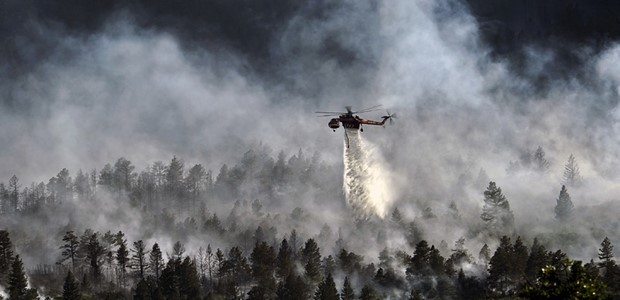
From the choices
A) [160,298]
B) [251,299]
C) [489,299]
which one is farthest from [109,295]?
[489,299]

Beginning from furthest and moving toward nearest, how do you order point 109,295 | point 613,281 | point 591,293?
1. point 109,295
2. point 613,281
3. point 591,293

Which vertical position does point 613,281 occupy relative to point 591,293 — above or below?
above

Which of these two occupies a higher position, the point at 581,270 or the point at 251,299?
the point at 251,299

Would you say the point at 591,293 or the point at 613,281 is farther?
the point at 613,281

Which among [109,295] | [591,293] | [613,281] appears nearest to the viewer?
[591,293]

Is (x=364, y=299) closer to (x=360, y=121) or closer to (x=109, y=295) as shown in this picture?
(x=360, y=121)

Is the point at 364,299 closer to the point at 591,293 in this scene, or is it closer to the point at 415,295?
the point at 415,295

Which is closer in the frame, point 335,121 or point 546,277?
point 546,277

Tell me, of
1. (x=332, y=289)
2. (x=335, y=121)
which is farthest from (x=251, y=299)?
(x=335, y=121)

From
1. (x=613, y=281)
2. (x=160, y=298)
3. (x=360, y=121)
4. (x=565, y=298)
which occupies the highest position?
(x=360, y=121)
